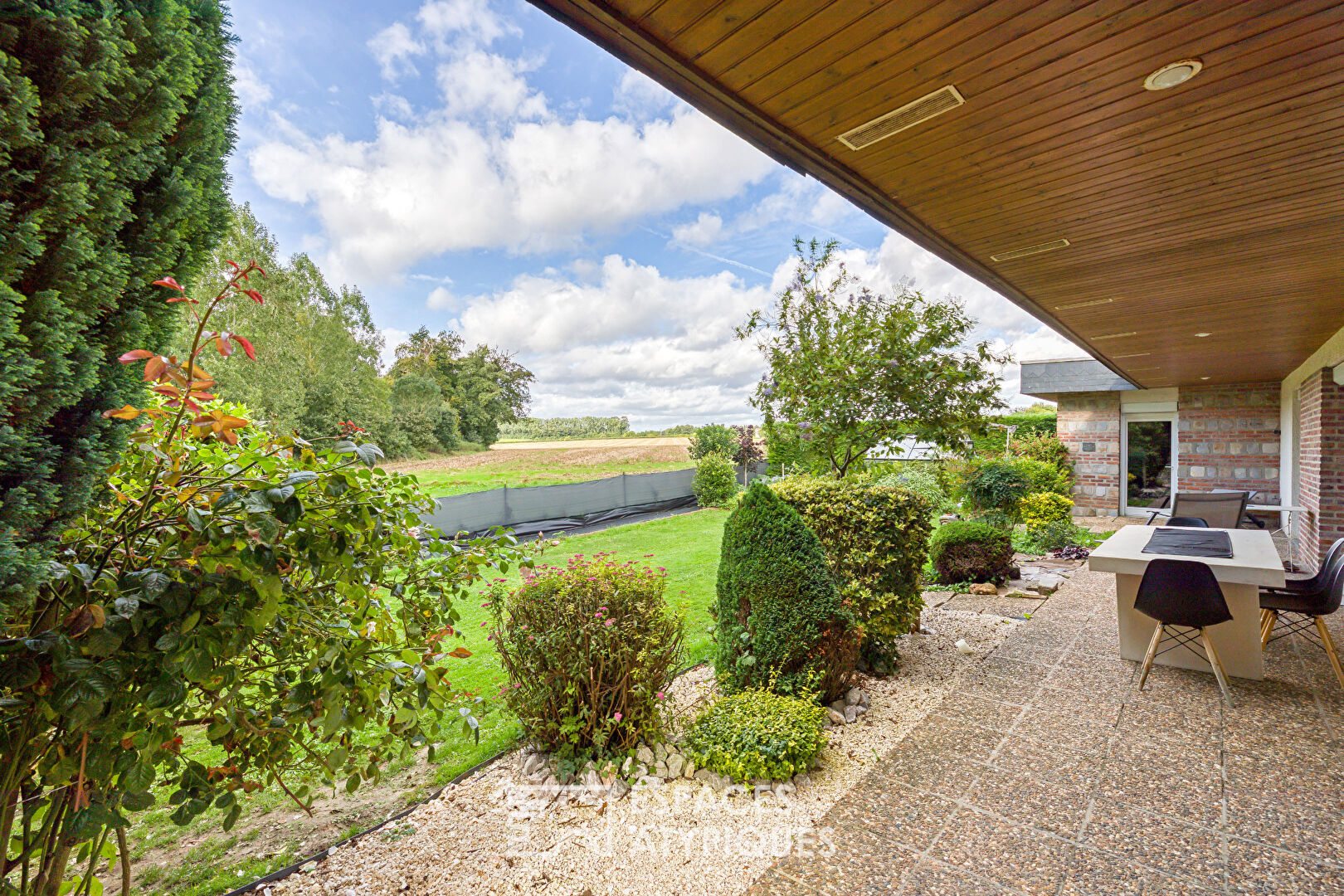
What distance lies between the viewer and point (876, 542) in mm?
3625

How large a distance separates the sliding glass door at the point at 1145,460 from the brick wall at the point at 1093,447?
192 millimetres

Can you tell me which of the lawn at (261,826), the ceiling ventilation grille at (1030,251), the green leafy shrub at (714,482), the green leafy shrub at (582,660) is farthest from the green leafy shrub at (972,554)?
the green leafy shrub at (714,482)

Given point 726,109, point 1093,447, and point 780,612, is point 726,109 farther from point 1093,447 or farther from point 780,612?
point 1093,447

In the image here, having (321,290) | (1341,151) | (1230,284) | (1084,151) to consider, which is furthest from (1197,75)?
(321,290)

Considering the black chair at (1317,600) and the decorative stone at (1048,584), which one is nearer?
the black chair at (1317,600)

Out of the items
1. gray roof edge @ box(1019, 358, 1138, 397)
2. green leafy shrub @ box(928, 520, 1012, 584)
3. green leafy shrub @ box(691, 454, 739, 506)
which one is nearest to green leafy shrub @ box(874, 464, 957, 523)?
gray roof edge @ box(1019, 358, 1138, 397)

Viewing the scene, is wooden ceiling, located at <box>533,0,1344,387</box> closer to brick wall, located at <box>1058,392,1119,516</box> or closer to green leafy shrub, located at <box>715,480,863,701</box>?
green leafy shrub, located at <box>715,480,863,701</box>

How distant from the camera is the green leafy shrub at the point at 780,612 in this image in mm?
2938

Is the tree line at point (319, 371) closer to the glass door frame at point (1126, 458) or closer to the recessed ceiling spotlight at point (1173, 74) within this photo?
the recessed ceiling spotlight at point (1173, 74)

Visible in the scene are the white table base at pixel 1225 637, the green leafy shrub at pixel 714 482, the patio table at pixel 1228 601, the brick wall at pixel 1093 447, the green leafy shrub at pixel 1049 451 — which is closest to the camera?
the patio table at pixel 1228 601

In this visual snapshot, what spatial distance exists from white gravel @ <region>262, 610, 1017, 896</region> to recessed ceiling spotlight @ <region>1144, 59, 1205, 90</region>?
2654 millimetres

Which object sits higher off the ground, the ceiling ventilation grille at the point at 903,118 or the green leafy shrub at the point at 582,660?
the ceiling ventilation grille at the point at 903,118

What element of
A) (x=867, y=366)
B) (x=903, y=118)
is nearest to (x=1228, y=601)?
(x=867, y=366)

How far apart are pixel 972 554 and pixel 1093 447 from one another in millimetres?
6957
